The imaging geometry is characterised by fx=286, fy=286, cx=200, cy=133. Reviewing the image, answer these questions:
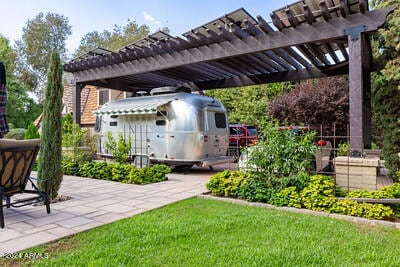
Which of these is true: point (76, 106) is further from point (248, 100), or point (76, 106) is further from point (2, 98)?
point (248, 100)

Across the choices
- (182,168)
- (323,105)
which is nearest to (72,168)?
(182,168)

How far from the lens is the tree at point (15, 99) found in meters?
23.7

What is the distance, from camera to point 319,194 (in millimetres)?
4332

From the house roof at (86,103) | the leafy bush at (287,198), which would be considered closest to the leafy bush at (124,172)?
the leafy bush at (287,198)

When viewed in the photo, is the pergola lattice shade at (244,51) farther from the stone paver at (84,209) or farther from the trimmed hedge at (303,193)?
the stone paver at (84,209)

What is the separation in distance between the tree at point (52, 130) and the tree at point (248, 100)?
45.7 feet

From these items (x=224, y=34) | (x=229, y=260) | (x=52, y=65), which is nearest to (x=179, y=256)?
(x=229, y=260)

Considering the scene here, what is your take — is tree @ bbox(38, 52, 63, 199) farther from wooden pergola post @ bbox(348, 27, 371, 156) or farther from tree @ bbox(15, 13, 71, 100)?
tree @ bbox(15, 13, 71, 100)

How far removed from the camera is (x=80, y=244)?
2.98 m

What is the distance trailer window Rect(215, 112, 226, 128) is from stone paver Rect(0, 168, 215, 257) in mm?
2639

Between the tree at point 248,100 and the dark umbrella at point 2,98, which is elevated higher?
the tree at point 248,100

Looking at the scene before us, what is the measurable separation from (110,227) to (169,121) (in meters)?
5.29

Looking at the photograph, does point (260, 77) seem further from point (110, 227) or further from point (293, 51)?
point (110, 227)

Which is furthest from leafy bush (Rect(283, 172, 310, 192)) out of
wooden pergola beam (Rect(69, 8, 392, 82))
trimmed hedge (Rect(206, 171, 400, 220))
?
wooden pergola beam (Rect(69, 8, 392, 82))
